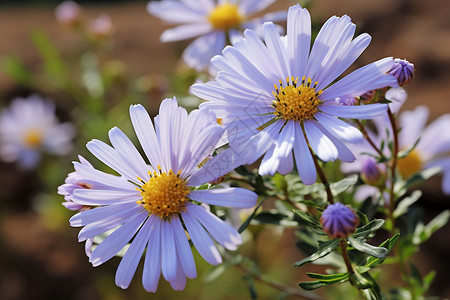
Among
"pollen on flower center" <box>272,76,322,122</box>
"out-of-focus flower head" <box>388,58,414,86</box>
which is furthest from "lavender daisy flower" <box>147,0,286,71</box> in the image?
"out-of-focus flower head" <box>388,58,414,86</box>

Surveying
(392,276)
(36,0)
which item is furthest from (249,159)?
(36,0)

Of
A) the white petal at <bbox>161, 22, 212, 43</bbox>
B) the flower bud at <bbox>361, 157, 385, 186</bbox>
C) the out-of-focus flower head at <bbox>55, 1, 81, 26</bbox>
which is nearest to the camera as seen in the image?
the flower bud at <bbox>361, 157, 385, 186</bbox>

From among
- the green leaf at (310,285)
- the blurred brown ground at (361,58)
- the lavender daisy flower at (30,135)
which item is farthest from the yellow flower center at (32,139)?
the green leaf at (310,285)

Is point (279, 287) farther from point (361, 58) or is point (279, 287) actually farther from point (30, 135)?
point (30, 135)

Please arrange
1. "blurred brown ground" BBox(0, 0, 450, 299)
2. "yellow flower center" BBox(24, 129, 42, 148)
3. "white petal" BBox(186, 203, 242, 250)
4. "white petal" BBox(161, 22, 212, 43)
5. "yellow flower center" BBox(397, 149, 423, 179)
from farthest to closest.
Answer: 1. "yellow flower center" BBox(24, 129, 42, 148)
2. "blurred brown ground" BBox(0, 0, 450, 299)
3. "white petal" BBox(161, 22, 212, 43)
4. "yellow flower center" BBox(397, 149, 423, 179)
5. "white petal" BBox(186, 203, 242, 250)

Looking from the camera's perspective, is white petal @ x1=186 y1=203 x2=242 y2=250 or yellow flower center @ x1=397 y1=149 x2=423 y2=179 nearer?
white petal @ x1=186 y1=203 x2=242 y2=250

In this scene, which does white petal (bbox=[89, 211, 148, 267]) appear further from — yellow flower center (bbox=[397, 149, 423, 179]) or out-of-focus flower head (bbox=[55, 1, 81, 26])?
out-of-focus flower head (bbox=[55, 1, 81, 26])

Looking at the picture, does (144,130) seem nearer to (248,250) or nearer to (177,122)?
(177,122)

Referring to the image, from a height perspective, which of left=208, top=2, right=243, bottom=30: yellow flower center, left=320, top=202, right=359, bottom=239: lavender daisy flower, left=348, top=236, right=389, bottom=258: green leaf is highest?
left=208, top=2, right=243, bottom=30: yellow flower center
